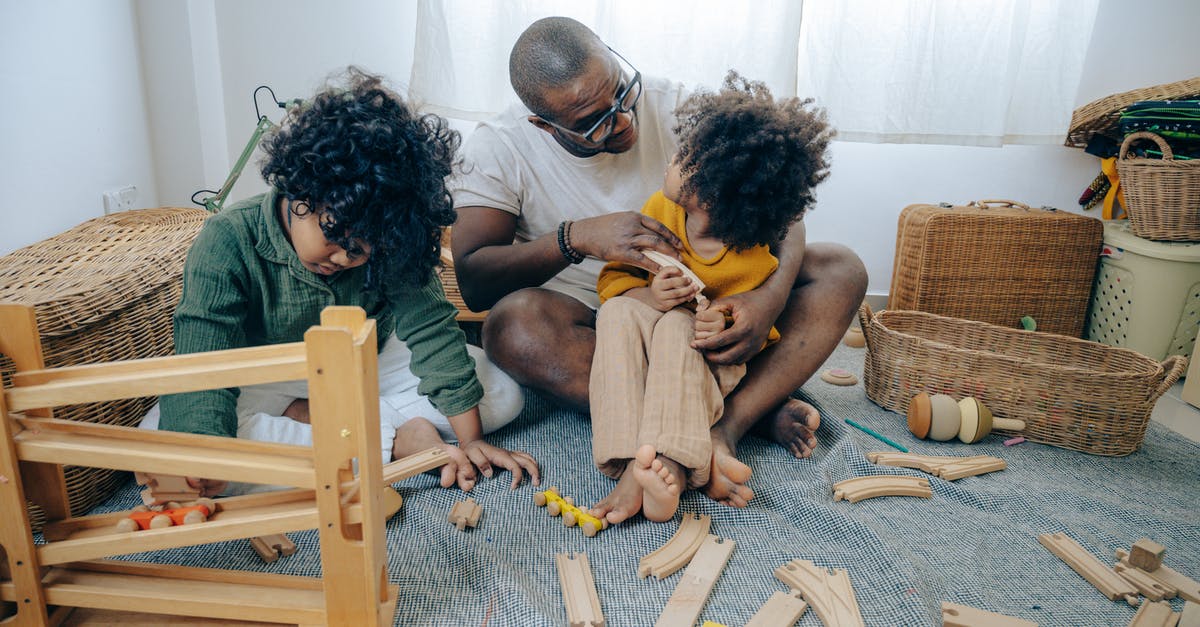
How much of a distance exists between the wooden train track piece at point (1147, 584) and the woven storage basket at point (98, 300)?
166 centimetres

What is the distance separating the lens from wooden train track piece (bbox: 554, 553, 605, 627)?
1.03m

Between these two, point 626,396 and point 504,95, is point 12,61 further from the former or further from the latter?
point 626,396

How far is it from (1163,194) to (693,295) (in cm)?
160

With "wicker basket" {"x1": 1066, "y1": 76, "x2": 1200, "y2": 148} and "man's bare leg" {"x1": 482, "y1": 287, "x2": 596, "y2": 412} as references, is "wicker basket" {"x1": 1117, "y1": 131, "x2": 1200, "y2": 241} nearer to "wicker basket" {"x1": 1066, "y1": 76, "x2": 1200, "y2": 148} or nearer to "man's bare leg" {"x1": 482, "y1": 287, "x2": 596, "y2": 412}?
"wicker basket" {"x1": 1066, "y1": 76, "x2": 1200, "y2": 148}

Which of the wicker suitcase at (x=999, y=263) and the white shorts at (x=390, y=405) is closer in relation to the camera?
the white shorts at (x=390, y=405)

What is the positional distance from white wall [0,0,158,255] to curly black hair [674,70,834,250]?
1458 millimetres

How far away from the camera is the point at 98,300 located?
1252 millimetres

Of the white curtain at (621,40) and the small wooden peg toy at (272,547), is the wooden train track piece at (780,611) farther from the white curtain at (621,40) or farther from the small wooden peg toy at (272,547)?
the white curtain at (621,40)

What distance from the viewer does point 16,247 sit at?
1.65 meters

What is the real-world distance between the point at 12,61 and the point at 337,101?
1.03 m

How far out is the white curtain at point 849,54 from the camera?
2.17 meters

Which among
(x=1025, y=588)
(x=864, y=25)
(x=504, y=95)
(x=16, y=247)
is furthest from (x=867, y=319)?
(x=16, y=247)

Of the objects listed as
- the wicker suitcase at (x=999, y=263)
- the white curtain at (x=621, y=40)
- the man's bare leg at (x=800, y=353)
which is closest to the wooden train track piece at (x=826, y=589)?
the man's bare leg at (x=800, y=353)

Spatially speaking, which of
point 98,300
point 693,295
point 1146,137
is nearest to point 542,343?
point 693,295
